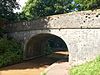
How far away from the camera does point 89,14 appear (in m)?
14.3

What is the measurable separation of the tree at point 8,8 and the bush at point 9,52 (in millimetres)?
5167

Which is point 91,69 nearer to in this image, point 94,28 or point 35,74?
point 94,28

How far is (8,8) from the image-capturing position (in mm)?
25078

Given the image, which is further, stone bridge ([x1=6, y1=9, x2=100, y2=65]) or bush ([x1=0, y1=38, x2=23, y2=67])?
bush ([x1=0, y1=38, x2=23, y2=67])

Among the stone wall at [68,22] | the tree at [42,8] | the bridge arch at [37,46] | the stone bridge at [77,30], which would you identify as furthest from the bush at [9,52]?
the tree at [42,8]

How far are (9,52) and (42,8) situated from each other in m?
11.6

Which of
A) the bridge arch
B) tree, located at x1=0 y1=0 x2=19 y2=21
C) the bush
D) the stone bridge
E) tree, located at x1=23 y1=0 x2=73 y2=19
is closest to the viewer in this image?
the stone bridge

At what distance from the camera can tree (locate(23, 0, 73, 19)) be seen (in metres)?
27.5

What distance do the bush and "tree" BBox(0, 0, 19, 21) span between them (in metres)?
5.17

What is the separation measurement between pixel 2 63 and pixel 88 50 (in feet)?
24.0

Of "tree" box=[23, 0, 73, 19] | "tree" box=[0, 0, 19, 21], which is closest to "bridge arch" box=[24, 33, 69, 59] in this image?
"tree" box=[0, 0, 19, 21]

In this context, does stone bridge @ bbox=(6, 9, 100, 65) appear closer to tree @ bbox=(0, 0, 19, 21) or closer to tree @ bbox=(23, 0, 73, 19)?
tree @ bbox=(0, 0, 19, 21)

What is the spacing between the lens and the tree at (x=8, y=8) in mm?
23897

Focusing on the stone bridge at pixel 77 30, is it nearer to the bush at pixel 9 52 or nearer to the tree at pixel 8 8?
the bush at pixel 9 52
